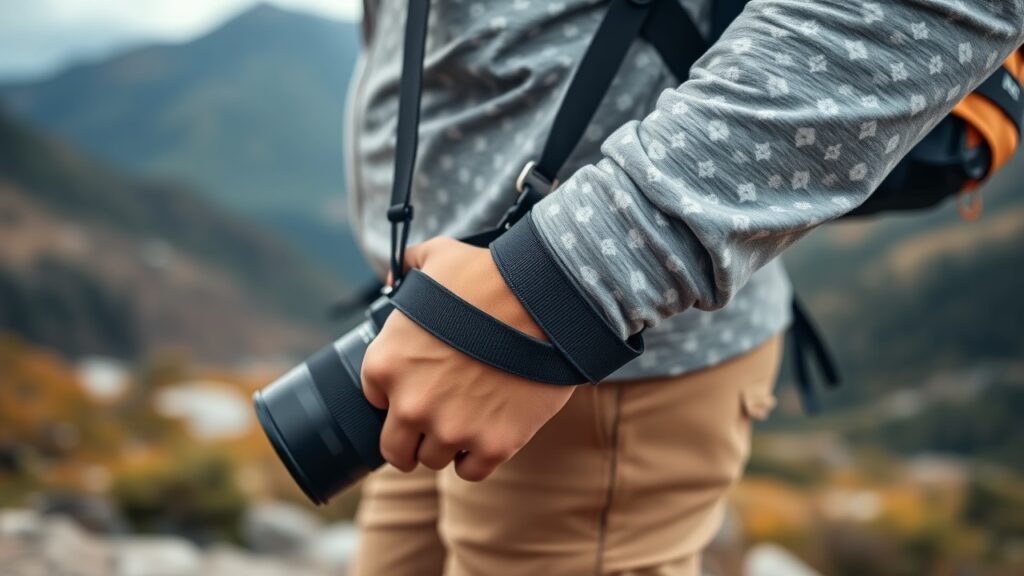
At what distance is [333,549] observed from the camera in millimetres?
2775

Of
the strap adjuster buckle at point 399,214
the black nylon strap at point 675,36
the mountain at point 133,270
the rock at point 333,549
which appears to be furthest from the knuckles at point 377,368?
the mountain at point 133,270

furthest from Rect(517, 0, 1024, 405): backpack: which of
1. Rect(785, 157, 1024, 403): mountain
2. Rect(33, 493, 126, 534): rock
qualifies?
Rect(785, 157, 1024, 403): mountain

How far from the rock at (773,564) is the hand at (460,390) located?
2362 millimetres

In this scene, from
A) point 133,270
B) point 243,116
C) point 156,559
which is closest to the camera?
point 156,559

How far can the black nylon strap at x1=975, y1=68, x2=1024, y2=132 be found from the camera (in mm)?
638

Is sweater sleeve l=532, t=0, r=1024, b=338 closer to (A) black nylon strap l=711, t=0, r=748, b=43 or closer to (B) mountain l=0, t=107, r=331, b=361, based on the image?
(A) black nylon strap l=711, t=0, r=748, b=43

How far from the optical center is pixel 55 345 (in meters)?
3.46

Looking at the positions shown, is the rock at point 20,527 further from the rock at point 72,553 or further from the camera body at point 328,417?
the camera body at point 328,417

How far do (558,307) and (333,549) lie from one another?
2480mm

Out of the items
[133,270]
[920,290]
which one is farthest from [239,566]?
[920,290]

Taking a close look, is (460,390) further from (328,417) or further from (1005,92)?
(1005,92)

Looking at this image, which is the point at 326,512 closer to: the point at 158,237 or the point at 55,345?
the point at 55,345

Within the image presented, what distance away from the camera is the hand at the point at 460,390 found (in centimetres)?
52

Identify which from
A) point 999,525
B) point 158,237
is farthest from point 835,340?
point 158,237
